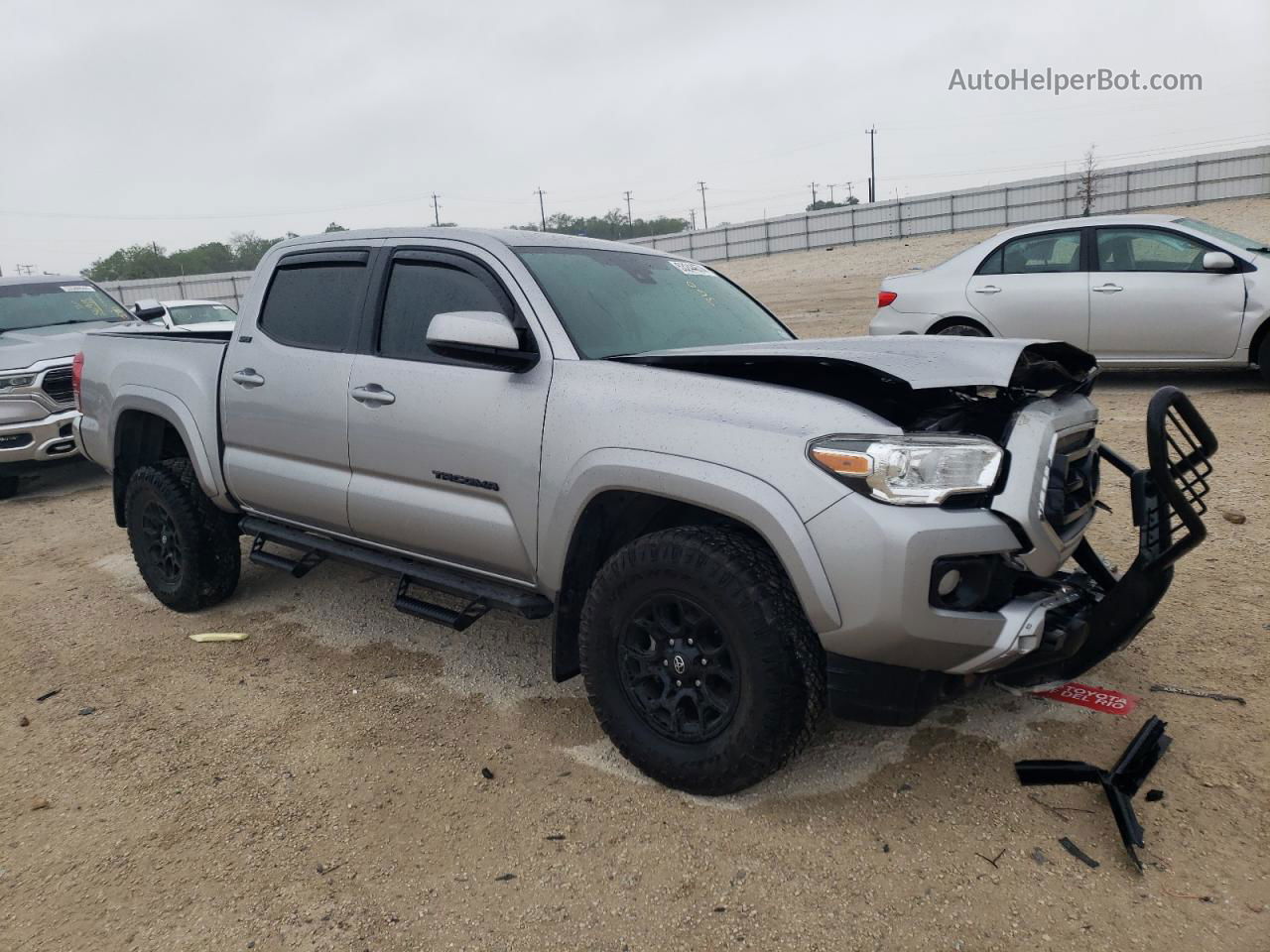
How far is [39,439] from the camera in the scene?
7.95m

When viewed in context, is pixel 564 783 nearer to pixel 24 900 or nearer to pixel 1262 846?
pixel 24 900

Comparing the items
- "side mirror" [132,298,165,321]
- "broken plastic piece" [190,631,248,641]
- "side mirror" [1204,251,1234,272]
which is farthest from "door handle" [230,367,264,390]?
"side mirror" [1204,251,1234,272]

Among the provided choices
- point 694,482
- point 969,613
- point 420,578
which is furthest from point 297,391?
point 969,613

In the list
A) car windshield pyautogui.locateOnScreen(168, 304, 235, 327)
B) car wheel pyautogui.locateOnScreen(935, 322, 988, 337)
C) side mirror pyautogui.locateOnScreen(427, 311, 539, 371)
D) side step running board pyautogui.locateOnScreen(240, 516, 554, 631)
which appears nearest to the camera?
side mirror pyautogui.locateOnScreen(427, 311, 539, 371)

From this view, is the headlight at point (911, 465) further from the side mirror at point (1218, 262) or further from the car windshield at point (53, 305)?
the car windshield at point (53, 305)

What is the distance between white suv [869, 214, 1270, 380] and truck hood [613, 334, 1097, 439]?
610cm

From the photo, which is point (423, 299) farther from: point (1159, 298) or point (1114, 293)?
point (1159, 298)

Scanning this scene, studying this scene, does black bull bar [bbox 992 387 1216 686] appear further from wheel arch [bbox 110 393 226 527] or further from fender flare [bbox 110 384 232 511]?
wheel arch [bbox 110 393 226 527]

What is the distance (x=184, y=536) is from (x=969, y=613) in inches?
151

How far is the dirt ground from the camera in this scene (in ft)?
8.05

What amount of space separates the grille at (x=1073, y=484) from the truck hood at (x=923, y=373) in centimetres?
18

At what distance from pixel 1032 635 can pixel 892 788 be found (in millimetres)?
739

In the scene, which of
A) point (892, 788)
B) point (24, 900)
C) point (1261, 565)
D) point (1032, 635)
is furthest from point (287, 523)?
point (1261, 565)

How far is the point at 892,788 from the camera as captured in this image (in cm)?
299
